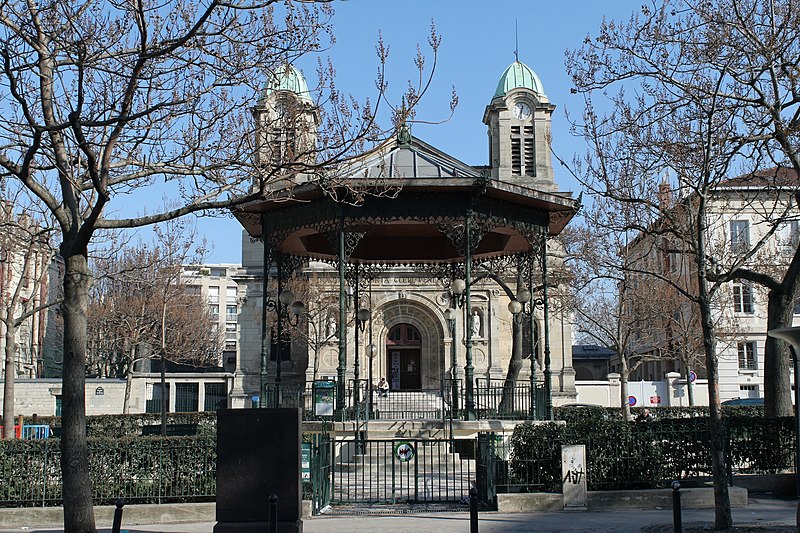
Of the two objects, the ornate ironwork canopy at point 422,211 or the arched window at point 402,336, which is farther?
the arched window at point 402,336

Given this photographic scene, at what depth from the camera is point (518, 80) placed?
5950 cm

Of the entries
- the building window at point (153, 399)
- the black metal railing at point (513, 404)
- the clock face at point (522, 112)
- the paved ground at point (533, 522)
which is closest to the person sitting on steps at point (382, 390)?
the black metal railing at point (513, 404)

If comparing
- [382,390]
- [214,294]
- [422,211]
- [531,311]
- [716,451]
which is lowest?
[716,451]

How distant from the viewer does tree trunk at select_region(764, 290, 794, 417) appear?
18.8m

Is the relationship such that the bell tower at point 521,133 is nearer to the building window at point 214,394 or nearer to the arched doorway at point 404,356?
the arched doorway at point 404,356

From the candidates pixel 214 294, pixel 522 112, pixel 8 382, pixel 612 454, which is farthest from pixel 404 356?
pixel 214 294

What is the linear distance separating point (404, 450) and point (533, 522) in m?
→ 3.02

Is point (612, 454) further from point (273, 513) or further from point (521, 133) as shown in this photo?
point (521, 133)

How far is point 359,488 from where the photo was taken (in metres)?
16.5

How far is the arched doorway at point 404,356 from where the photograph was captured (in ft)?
185

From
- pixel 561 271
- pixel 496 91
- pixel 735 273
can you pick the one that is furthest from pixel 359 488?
pixel 496 91

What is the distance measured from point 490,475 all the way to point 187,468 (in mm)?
5132

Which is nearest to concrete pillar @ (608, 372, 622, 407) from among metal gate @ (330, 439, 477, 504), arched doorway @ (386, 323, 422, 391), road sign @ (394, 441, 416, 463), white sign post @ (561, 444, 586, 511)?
arched doorway @ (386, 323, 422, 391)

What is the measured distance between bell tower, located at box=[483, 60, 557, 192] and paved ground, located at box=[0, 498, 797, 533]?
144 feet
